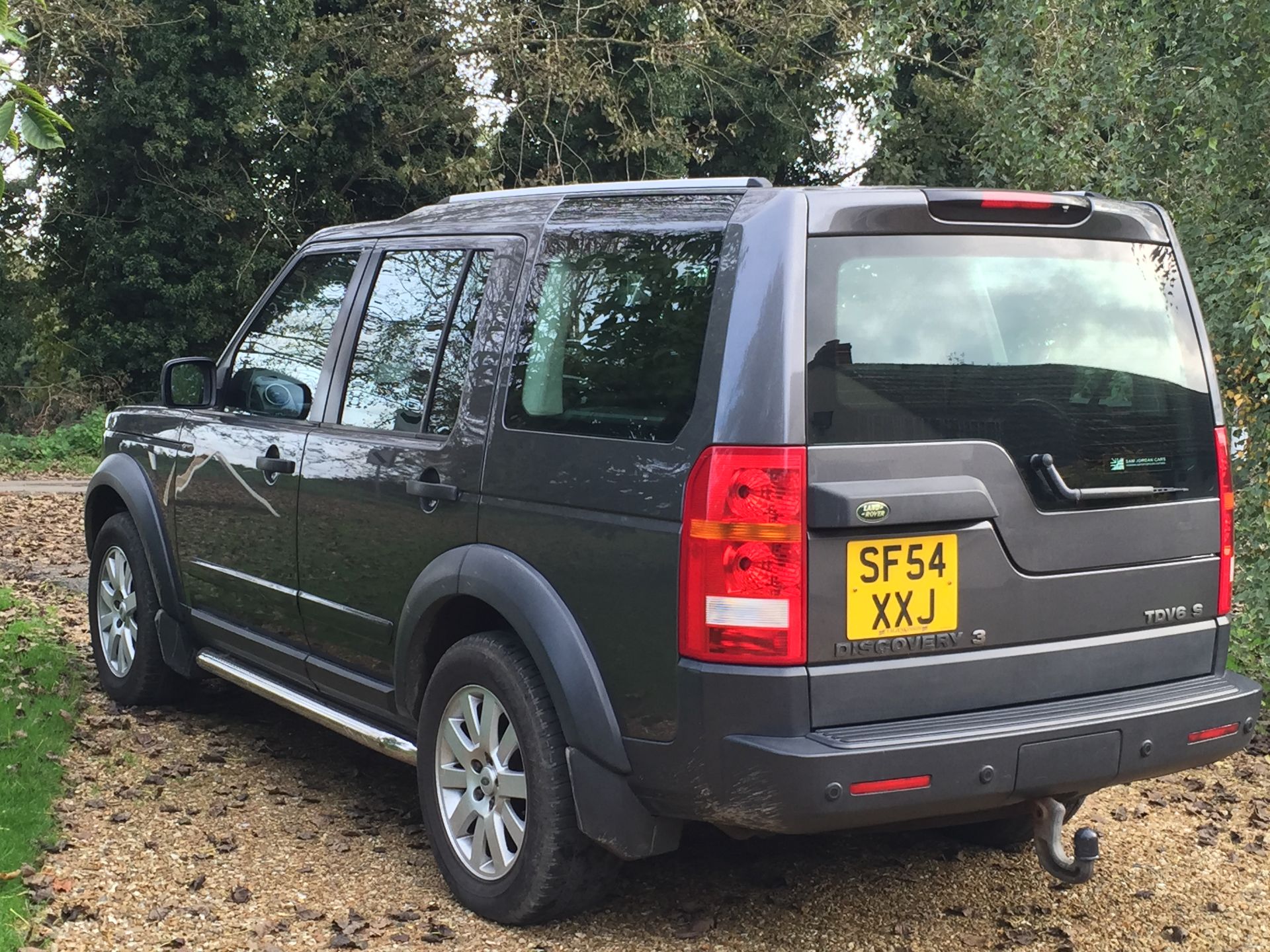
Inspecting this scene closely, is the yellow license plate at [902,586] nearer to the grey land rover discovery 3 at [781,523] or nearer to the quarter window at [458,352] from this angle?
the grey land rover discovery 3 at [781,523]

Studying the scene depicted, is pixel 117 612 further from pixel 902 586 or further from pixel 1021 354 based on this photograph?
pixel 1021 354

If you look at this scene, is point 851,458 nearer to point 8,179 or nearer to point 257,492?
point 257,492

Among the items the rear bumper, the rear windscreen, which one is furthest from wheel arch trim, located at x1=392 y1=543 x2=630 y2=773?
the rear windscreen

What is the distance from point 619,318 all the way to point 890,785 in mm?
1414

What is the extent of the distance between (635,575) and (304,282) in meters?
2.44

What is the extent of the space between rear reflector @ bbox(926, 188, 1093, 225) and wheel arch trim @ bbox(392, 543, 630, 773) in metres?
1.45

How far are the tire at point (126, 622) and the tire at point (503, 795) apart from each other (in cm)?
233

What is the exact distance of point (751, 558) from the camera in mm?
3203

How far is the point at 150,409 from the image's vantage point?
6.03 m

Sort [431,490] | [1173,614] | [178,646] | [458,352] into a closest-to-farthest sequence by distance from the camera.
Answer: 1. [1173,614]
2. [431,490]
3. [458,352]
4. [178,646]

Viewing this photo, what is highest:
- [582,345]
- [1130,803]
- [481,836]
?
[582,345]

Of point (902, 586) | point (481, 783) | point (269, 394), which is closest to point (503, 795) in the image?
point (481, 783)

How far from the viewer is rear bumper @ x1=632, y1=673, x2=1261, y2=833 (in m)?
3.17

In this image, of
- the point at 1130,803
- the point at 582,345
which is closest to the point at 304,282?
the point at 582,345
